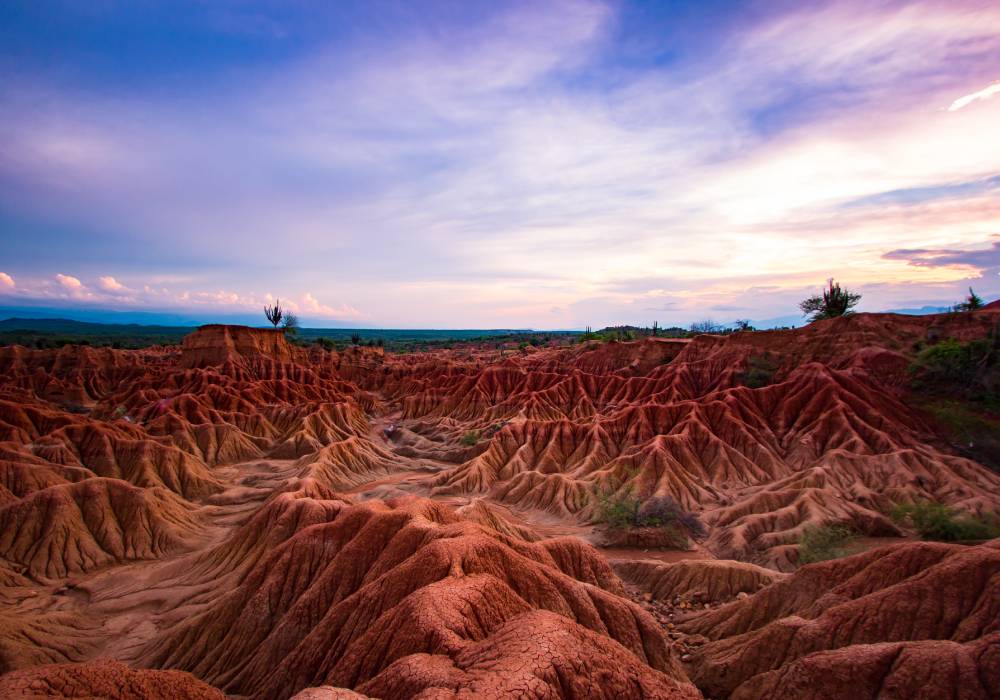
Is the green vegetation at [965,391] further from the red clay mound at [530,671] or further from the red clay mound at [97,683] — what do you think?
the red clay mound at [97,683]

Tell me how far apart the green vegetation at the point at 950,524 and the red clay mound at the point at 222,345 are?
103m

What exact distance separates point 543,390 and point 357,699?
233ft

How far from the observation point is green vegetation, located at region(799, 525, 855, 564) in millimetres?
29812

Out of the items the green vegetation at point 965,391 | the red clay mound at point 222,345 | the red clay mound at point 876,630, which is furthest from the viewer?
the red clay mound at point 222,345

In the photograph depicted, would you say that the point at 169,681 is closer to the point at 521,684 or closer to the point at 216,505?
the point at 521,684

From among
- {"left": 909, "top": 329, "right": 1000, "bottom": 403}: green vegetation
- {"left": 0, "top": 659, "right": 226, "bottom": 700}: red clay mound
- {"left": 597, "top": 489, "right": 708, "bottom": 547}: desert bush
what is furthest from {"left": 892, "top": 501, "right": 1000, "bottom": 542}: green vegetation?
{"left": 0, "top": 659, "right": 226, "bottom": 700}: red clay mound

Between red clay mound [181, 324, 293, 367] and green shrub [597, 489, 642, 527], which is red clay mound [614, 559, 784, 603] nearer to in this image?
green shrub [597, 489, 642, 527]

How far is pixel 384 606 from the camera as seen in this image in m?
16.0

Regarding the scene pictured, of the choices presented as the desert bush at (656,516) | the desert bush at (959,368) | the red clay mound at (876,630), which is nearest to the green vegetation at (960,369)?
the desert bush at (959,368)

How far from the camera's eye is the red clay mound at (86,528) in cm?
3116

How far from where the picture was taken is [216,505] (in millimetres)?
45469

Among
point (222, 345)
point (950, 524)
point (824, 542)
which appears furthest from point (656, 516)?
point (222, 345)

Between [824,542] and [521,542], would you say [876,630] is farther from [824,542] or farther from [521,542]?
[824,542]

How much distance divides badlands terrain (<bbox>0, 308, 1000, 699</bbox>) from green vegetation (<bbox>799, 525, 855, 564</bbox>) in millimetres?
1122
